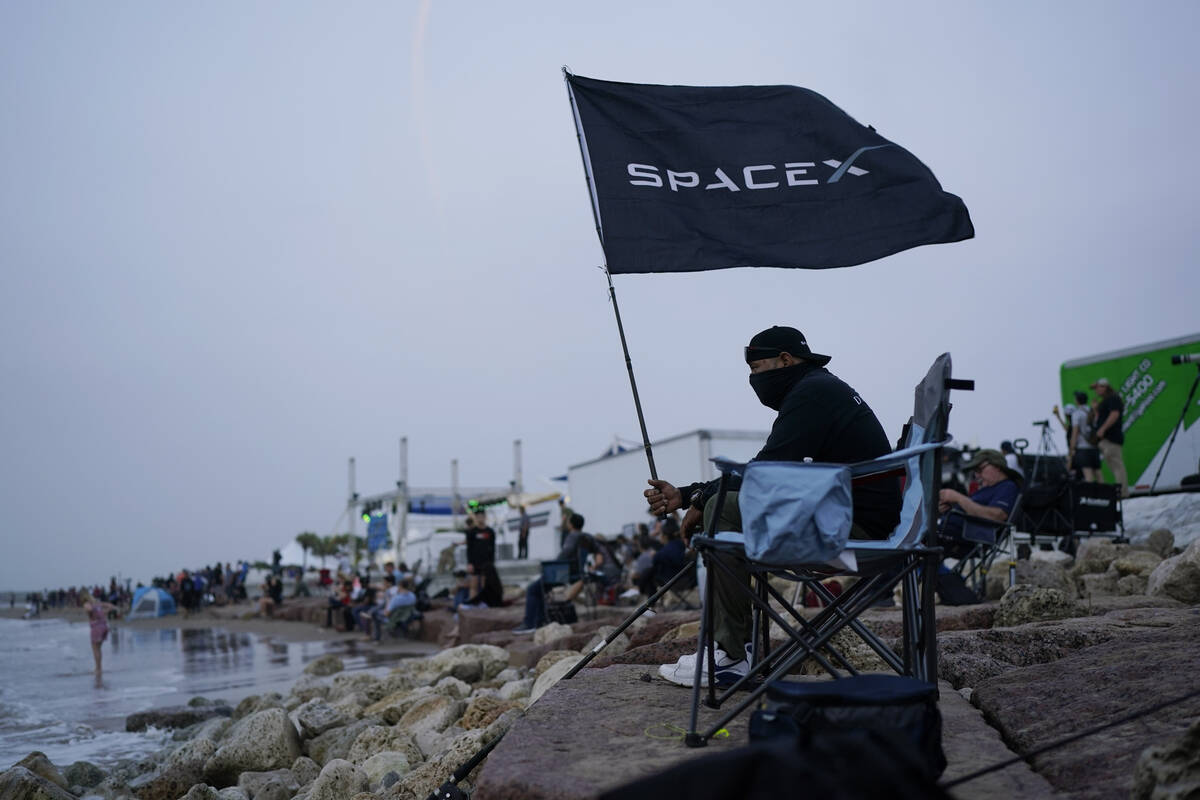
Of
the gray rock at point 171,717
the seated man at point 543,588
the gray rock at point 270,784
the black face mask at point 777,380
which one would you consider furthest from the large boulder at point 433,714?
the seated man at point 543,588

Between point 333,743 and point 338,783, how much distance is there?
191 centimetres

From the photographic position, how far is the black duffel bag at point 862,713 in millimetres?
2070

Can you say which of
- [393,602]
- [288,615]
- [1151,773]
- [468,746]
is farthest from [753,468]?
[288,615]

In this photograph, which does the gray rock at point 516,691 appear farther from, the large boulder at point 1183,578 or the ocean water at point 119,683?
the large boulder at point 1183,578

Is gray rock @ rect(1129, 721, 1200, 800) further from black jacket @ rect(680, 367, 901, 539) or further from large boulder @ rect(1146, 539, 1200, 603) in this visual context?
large boulder @ rect(1146, 539, 1200, 603)

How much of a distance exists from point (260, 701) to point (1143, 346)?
1226 centimetres

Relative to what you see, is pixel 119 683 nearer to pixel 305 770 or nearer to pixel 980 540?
pixel 305 770

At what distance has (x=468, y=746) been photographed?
14.4ft

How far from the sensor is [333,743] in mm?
6688

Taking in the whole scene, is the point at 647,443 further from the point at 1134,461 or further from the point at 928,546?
the point at 1134,461

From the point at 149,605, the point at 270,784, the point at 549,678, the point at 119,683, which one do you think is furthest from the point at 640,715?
the point at 149,605

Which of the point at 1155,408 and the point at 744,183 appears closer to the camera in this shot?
the point at 744,183

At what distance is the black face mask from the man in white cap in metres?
9.50

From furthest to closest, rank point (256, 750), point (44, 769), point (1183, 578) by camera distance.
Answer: point (256, 750)
point (44, 769)
point (1183, 578)
